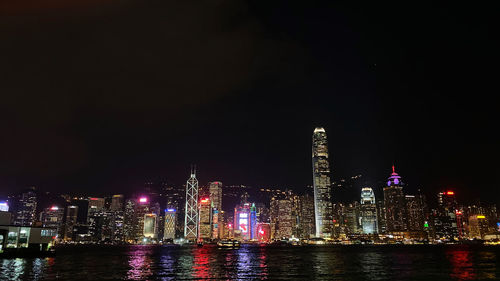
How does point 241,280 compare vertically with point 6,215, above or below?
below

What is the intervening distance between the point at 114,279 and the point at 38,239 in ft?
185

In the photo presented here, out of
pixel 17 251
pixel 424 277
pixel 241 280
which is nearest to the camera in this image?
pixel 241 280

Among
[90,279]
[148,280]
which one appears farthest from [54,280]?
[148,280]

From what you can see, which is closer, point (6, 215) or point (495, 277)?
point (495, 277)

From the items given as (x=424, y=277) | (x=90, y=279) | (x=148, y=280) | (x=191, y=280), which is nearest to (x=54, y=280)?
(x=90, y=279)

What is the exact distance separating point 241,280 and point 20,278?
28.0m

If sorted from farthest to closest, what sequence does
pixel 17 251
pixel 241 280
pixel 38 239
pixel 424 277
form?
pixel 38 239
pixel 17 251
pixel 424 277
pixel 241 280

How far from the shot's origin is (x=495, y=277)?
48469 mm

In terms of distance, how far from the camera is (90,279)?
48.5m

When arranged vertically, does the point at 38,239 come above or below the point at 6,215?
below

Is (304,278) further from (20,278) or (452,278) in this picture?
(20,278)

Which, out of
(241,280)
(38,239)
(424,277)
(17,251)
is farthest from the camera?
(38,239)

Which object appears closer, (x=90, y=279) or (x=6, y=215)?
(x=90, y=279)

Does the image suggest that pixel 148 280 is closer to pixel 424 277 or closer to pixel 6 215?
pixel 424 277
